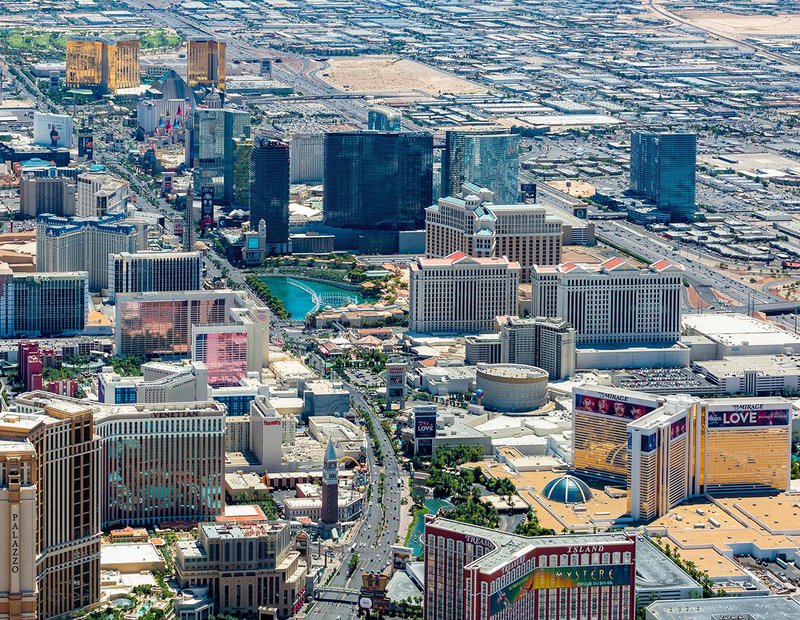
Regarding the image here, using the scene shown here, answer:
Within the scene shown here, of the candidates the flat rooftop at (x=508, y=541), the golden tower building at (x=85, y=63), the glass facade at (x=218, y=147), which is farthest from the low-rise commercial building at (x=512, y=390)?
the golden tower building at (x=85, y=63)

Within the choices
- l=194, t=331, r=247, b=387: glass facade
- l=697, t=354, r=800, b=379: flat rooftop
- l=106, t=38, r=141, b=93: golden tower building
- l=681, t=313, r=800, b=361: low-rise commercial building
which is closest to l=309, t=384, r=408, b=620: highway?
l=194, t=331, r=247, b=387: glass facade

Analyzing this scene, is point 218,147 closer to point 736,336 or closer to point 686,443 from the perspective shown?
point 736,336

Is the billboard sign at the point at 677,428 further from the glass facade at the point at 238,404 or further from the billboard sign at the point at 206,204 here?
the billboard sign at the point at 206,204

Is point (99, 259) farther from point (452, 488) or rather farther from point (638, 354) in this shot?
point (452, 488)

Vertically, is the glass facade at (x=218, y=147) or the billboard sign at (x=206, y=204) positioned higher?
the glass facade at (x=218, y=147)

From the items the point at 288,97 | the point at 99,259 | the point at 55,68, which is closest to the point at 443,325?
the point at 99,259

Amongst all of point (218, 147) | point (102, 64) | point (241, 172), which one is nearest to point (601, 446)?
point (241, 172)
